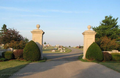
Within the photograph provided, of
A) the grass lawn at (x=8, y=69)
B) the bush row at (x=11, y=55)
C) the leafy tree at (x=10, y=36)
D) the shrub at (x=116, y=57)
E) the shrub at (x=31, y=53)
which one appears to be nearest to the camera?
the grass lawn at (x=8, y=69)

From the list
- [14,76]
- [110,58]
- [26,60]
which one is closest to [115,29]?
[110,58]

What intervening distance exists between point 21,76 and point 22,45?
11.2m

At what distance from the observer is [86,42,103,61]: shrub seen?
1403 centimetres

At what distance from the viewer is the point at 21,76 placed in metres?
7.38

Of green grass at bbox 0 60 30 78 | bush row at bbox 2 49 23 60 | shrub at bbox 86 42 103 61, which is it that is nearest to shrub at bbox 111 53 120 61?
shrub at bbox 86 42 103 61

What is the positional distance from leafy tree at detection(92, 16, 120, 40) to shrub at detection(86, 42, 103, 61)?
12323mm

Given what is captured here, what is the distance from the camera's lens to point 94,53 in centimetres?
1431

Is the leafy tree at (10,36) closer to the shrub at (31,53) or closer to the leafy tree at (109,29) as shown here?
the shrub at (31,53)

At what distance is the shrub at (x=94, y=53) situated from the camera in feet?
46.0

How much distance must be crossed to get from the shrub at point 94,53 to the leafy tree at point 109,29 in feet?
40.4

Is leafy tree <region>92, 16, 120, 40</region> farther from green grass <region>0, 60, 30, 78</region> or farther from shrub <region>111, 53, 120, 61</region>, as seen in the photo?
green grass <region>0, 60, 30, 78</region>

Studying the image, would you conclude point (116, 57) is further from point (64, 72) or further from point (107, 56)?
point (64, 72)

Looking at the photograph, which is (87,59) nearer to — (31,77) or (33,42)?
(33,42)

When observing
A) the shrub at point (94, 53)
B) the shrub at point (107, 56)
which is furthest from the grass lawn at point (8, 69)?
the shrub at point (107, 56)
